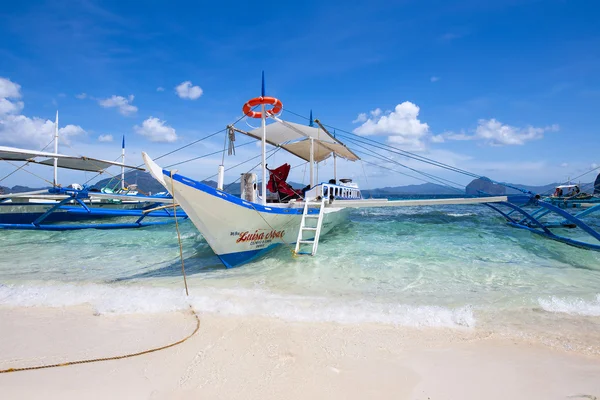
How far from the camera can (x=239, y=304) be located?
4.94 metres

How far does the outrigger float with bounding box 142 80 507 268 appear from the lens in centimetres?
674

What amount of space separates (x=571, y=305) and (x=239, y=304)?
5.44m

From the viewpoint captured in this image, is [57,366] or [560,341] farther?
[560,341]

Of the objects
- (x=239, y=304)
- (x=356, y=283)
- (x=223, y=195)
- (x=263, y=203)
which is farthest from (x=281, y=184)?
(x=239, y=304)

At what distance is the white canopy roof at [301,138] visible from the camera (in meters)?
10.9

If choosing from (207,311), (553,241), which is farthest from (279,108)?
(553,241)

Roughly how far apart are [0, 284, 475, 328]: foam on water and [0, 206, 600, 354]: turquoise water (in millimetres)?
17

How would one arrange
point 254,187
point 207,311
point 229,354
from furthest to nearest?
point 254,187 → point 207,311 → point 229,354

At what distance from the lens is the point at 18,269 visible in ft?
26.9

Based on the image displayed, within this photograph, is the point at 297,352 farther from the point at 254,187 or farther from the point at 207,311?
the point at 254,187

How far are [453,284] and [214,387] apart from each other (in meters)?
5.59

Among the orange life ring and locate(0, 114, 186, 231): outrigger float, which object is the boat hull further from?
locate(0, 114, 186, 231): outrigger float

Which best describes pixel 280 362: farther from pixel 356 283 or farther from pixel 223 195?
pixel 223 195

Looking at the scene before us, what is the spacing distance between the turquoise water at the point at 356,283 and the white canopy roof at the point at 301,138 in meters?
4.05
